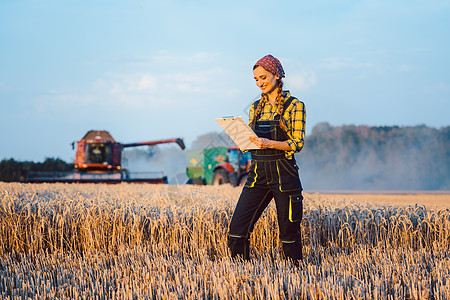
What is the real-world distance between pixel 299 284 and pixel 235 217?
872 mm

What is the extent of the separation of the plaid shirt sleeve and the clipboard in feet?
0.95

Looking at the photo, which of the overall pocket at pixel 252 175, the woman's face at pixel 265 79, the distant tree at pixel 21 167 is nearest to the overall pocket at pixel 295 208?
the overall pocket at pixel 252 175

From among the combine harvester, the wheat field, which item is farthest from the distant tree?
the wheat field

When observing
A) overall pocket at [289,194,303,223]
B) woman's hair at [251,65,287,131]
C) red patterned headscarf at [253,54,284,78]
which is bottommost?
overall pocket at [289,194,303,223]

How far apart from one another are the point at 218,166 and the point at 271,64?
13197 mm

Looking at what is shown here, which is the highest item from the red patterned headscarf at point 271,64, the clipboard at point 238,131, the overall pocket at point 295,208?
the red patterned headscarf at point 271,64

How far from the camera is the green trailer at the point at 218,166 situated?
14.6 m

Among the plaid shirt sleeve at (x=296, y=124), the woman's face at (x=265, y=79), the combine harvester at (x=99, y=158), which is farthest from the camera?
the combine harvester at (x=99, y=158)

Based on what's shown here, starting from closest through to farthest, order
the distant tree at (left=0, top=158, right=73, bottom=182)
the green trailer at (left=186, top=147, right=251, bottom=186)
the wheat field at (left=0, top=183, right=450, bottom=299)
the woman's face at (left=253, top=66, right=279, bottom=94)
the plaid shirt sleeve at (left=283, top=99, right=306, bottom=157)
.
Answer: the wheat field at (left=0, top=183, right=450, bottom=299) < the plaid shirt sleeve at (left=283, top=99, right=306, bottom=157) < the woman's face at (left=253, top=66, right=279, bottom=94) < the green trailer at (left=186, top=147, right=251, bottom=186) < the distant tree at (left=0, top=158, right=73, bottom=182)

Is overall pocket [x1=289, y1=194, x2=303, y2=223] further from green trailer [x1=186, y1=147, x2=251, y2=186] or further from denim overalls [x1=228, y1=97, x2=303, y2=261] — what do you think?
green trailer [x1=186, y1=147, x2=251, y2=186]

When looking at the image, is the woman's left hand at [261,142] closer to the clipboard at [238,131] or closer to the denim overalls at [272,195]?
the clipboard at [238,131]

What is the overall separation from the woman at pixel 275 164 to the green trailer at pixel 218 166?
10458mm

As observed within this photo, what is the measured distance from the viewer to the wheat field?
10.2 feet

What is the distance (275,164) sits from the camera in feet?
11.2
